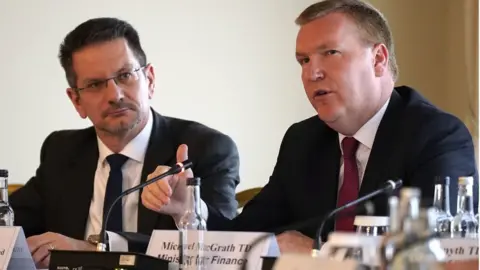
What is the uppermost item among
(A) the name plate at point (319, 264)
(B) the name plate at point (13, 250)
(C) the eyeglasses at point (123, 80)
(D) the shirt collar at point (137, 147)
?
(C) the eyeglasses at point (123, 80)

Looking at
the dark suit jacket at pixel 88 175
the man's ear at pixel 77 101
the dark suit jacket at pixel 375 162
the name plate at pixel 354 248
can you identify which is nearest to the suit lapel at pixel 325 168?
the dark suit jacket at pixel 375 162

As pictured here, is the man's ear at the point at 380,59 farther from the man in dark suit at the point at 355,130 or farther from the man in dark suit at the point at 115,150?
the man in dark suit at the point at 115,150

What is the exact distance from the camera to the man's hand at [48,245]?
7.42 feet

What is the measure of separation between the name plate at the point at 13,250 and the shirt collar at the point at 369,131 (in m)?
0.89

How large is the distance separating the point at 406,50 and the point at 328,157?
4.73 ft

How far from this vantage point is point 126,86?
2650mm

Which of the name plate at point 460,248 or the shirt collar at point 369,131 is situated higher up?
the shirt collar at point 369,131

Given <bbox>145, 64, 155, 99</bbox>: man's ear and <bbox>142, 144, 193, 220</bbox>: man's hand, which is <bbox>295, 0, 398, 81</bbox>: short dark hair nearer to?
<bbox>142, 144, 193, 220</bbox>: man's hand

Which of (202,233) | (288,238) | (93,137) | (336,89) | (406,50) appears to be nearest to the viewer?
(202,233)

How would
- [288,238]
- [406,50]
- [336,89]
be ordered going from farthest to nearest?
[406,50] < [336,89] < [288,238]

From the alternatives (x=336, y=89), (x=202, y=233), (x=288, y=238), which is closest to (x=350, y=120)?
(x=336, y=89)

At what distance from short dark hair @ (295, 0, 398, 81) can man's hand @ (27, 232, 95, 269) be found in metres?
0.85

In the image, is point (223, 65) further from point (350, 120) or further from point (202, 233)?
point (202, 233)

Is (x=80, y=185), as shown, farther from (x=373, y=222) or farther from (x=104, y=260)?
(x=373, y=222)
